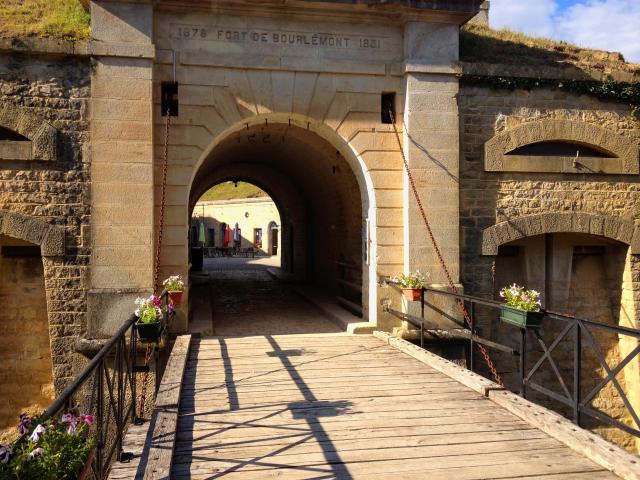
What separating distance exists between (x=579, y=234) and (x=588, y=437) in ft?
20.2

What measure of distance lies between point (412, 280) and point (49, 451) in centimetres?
605

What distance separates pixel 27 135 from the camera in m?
7.55

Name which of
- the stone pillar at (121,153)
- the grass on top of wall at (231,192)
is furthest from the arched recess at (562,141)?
the grass on top of wall at (231,192)

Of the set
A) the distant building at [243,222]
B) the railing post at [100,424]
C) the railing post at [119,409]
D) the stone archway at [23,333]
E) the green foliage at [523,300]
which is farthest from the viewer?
the distant building at [243,222]

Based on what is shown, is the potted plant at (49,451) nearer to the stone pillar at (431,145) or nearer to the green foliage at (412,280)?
the green foliage at (412,280)

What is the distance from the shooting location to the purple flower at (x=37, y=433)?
242cm

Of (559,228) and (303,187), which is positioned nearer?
(559,228)

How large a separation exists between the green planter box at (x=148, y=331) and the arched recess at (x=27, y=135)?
3.34 metres

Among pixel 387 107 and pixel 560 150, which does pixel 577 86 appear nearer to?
pixel 560 150

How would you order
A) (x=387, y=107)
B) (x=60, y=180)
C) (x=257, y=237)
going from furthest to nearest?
(x=257, y=237) < (x=387, y=107) < (x=60, y=180)

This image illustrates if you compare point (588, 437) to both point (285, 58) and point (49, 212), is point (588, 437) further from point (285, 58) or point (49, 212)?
point (49, 212)

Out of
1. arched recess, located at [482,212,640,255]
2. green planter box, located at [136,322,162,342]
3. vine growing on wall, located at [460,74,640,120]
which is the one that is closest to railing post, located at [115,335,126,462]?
green planter box, located at [136,322,162,342]

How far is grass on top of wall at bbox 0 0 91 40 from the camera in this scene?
25.7 ft

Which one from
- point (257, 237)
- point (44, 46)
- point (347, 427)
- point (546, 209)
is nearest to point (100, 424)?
point (347, 427)
